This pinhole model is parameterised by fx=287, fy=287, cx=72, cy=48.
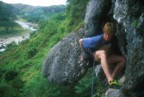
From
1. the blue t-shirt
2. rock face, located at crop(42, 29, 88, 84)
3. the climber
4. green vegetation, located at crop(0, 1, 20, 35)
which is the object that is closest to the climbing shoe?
the climber

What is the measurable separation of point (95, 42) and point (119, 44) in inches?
57.5

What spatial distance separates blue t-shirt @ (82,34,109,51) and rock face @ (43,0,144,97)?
0.76 meters

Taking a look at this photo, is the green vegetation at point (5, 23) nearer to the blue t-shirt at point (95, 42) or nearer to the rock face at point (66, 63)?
the rock face at point (66, 63)

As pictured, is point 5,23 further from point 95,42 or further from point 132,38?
point 132,38

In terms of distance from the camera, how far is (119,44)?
10023 mm

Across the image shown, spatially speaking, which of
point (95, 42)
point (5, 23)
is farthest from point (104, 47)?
point (5, 23)

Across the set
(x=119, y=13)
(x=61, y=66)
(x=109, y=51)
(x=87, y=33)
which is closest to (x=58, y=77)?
(x=61, y=66)

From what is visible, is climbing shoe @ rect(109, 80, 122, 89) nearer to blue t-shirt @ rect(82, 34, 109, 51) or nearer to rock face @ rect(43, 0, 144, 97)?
rock face @ rect(43, 0, 144, 97)

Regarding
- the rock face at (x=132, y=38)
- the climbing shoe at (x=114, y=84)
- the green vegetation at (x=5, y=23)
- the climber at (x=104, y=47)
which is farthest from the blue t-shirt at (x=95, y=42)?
the green vegetation at (x=5, y=23)

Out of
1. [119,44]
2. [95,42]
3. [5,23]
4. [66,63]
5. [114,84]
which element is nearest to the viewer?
[114,84]

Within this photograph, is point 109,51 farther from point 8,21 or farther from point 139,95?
point 8,21

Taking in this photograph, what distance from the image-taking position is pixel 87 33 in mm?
11250

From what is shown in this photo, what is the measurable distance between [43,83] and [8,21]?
413 feet

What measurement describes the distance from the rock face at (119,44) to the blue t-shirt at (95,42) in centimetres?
76
